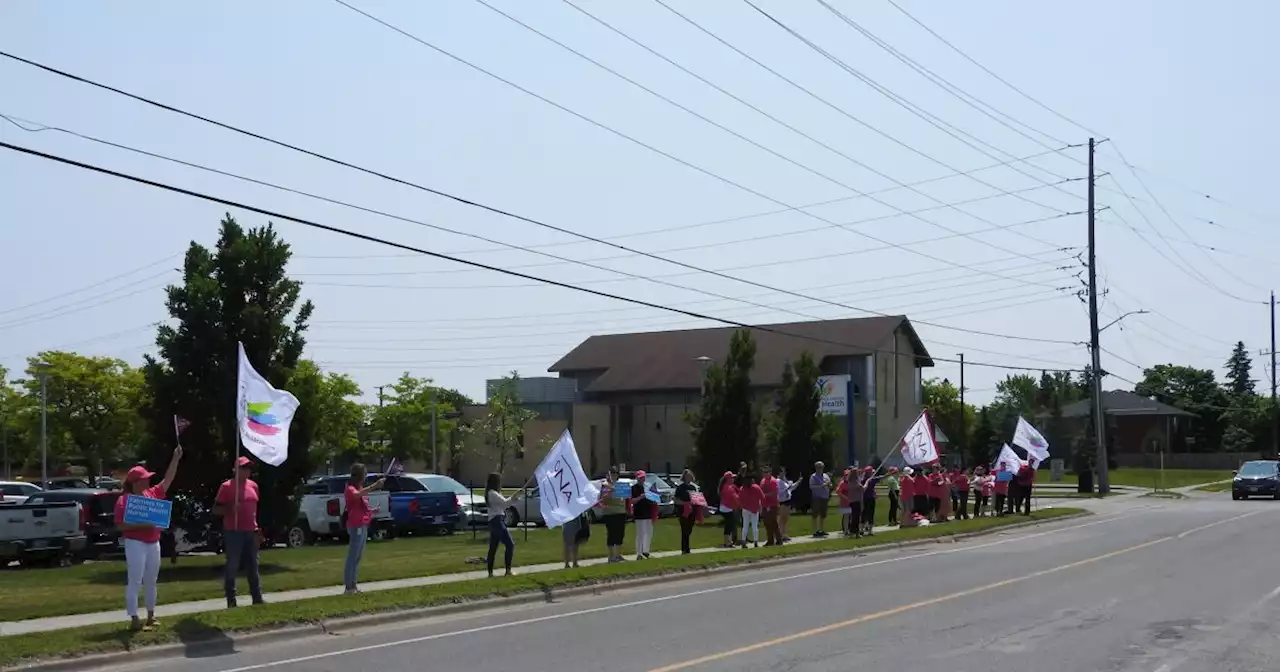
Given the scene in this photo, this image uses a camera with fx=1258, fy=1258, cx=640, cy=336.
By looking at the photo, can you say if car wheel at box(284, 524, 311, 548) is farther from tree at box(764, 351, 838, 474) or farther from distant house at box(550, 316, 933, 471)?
distant house at box(550, 316, 933, 471)

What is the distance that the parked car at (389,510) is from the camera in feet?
94.9

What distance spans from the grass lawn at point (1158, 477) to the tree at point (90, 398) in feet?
167

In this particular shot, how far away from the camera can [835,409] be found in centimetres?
5675

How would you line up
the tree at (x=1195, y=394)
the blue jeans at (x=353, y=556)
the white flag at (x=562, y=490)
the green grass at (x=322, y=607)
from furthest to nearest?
the tree at (x=1195, y=394) < the white flag at (x=562, y=490) < the blue jeans at (x=353, y=556) < the green grass at (x=322, y=607)

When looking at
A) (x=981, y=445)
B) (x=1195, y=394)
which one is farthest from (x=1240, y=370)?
(x=981, y=445)

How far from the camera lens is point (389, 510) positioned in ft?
96.3

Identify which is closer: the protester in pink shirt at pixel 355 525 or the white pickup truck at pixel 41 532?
the protester in pink shirt at pixel 355 525

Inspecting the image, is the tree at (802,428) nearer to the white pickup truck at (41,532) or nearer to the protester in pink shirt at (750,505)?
the protester in pink shirt at (750,505)

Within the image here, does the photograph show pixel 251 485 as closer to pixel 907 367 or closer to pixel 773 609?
pixel 773 609

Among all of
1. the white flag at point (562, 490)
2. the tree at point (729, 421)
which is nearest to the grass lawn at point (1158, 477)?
the tree at point (729, 421)

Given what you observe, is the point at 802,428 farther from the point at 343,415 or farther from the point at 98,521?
the point at 343,415

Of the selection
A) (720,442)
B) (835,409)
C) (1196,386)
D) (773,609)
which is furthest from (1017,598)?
(1196,386)

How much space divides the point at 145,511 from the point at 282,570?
25.2ft

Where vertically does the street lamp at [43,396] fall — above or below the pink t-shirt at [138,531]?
above
